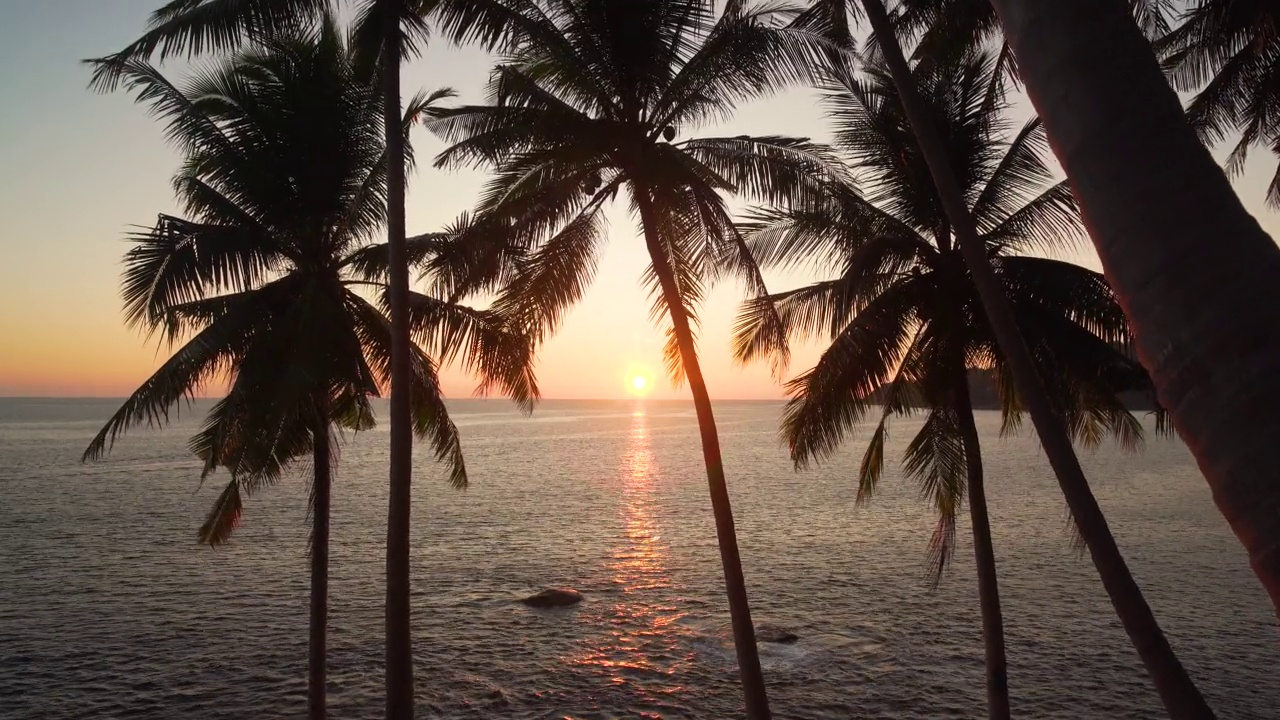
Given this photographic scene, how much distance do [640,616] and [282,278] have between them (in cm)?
1802

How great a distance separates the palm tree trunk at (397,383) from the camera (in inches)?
366

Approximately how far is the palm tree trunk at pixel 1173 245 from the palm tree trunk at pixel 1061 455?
3.53 m

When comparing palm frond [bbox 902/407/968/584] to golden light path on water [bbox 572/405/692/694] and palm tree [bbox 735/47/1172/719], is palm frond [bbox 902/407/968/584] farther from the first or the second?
golden light path on water [bbox 572/405/692/694]

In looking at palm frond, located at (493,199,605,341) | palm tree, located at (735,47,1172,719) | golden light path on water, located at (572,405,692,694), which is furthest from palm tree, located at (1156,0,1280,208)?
golden light path on water, located at (572,405,692,694)

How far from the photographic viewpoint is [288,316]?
11570 millimetres

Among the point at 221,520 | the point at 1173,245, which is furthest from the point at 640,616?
the point at 1173,245

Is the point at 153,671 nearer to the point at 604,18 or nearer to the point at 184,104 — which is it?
the point at 184,104

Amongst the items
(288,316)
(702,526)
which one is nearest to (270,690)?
(288,316)

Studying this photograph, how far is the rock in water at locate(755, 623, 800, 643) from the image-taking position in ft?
74.7

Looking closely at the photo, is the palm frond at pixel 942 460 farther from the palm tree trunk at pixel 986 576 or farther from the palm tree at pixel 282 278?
the palm tree at pixel 282 278

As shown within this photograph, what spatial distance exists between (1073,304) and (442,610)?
74.1 ft

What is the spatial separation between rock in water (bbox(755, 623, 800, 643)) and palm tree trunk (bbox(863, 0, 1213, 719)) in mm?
16059

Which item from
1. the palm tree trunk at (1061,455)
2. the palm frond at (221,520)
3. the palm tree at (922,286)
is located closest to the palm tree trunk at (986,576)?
the palm tree at (922,286)

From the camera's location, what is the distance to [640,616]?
2638cm
